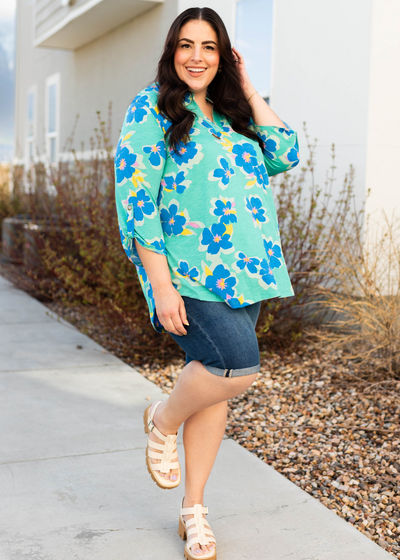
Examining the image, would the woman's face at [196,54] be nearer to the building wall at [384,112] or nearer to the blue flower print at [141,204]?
the blue flower print at [141,204]

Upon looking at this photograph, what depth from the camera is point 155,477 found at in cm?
215

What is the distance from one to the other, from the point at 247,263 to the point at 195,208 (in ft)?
0.81

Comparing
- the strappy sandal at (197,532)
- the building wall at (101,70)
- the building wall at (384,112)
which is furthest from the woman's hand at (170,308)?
the building wall at (101,70)

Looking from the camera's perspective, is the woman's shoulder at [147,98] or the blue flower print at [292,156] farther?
the blue flower print at [292,156]

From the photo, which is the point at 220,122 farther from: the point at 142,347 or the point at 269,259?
the point at 142,347

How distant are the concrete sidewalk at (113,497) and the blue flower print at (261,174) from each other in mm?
1313

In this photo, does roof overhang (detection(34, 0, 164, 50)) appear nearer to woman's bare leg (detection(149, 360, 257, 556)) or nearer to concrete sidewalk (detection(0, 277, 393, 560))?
concrete sidewalk (detection(0, 277, 393, 560))

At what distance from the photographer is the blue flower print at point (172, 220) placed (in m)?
1.97

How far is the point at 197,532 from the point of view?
6.85 ft

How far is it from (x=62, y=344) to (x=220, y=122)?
3.31m

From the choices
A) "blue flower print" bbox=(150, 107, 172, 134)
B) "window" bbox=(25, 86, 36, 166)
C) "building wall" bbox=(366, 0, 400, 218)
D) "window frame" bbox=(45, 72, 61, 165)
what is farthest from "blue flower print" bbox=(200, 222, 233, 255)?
"window" bbox=(25, 86, 36, 166)

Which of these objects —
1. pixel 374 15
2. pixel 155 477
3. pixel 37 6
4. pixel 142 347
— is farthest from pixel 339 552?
pixel 37 6

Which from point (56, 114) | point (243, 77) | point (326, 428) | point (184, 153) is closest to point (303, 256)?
point (326, 428)

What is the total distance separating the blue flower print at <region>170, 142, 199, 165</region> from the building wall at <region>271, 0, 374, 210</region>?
3.16m
